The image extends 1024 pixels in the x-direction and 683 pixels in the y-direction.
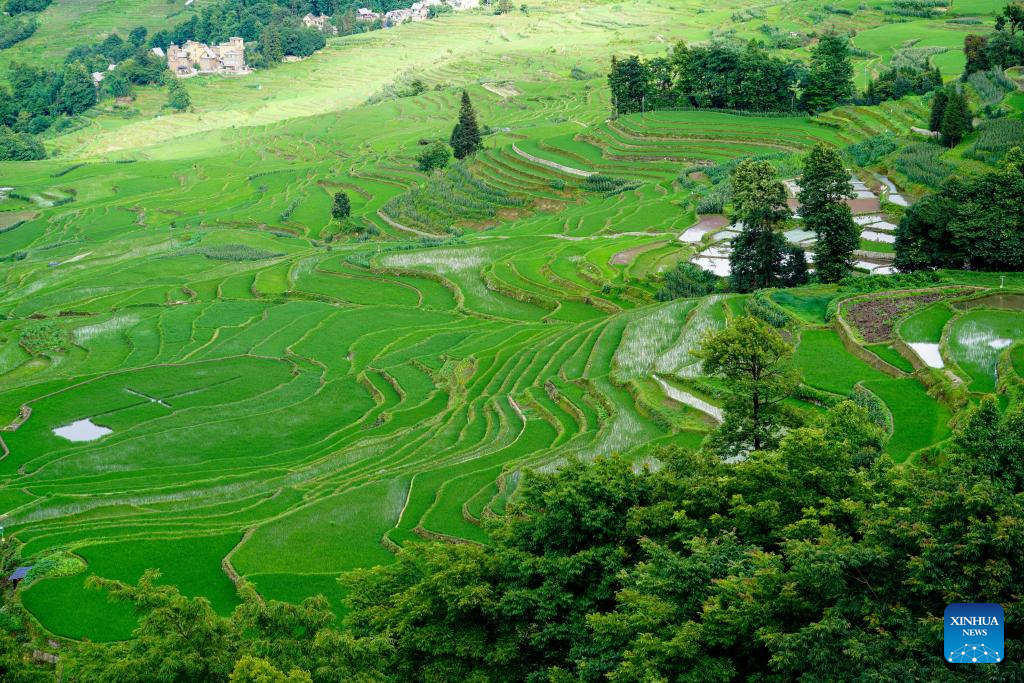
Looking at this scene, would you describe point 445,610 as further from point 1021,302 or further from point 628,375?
point 1021,302

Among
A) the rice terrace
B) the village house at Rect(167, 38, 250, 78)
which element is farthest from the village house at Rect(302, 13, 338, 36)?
the rice terrace

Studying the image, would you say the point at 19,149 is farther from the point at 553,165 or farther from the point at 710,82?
the point at 710,82

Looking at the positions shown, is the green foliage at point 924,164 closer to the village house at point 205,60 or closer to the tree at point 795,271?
the tree at point 795,271

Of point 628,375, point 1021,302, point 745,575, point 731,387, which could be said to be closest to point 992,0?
point 1021,302

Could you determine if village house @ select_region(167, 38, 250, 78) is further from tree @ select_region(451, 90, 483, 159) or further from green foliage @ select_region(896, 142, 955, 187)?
green foliage @ select_region(896, 142, 955, 187)

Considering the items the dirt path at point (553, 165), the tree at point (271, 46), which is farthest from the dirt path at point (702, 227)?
the tree at point (271, 46)

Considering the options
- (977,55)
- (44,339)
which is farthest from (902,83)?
(44,339)
